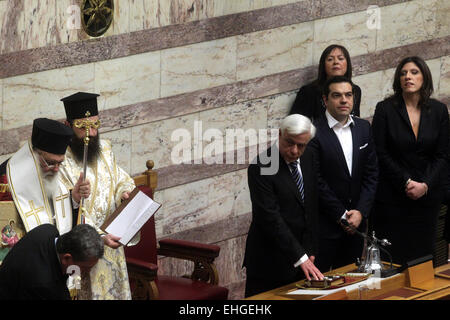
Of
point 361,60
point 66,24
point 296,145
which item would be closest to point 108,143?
point 66,24

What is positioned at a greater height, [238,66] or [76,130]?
[238,66]

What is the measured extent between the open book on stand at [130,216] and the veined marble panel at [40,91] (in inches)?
44.9

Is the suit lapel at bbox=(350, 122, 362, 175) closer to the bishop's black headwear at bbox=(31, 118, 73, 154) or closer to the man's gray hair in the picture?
the man's gray hair

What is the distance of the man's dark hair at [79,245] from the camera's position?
4906 millimetres

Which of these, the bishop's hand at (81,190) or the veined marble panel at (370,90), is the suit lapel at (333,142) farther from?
the veined marble panel at (370,90)

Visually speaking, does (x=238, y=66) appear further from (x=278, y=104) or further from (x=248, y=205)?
(x=248, y=205)

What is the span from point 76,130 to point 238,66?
7.51 ft

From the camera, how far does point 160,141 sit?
25.0ft

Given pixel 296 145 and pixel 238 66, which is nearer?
pixel 296 145

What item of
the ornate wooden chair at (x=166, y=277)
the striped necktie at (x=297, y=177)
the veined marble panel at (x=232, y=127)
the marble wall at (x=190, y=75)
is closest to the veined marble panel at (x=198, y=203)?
the marble wall at (x=190, y=75)

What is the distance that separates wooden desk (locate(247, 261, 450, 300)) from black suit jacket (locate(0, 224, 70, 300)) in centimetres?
129

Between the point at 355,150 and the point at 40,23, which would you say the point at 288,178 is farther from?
the point at 40,23

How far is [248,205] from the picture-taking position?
845 cm

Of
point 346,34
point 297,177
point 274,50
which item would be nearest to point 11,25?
point 297,177
